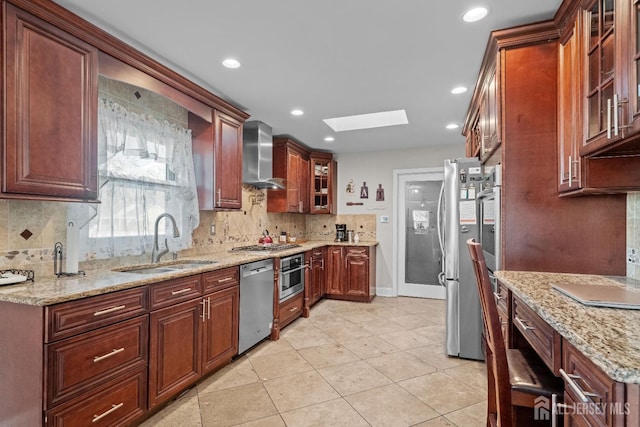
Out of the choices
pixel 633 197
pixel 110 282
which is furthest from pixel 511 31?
pixel 110 282

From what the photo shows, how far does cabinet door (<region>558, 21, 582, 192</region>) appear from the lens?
176cm

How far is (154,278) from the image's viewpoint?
2008 mm

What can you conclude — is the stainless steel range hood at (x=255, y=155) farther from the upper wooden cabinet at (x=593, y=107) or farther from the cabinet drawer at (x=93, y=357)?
the upper wooden cabinet at (x=593, y=107)

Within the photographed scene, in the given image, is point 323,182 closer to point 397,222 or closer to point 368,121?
point 397,222

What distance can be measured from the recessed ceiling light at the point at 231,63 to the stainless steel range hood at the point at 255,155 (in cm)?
141

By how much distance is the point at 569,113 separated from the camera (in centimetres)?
186

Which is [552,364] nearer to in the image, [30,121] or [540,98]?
[540,98]

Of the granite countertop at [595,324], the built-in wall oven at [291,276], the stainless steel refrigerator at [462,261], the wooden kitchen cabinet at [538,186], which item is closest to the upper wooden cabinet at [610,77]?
the wooden kitchen cabinet at [538,186]

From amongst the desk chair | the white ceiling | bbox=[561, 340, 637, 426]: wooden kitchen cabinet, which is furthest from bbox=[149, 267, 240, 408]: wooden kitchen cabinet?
bbox=[561, 340, 637, 426]: wooden kitchen cabinet

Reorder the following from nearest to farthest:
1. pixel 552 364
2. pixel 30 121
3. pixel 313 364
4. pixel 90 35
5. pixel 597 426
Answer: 1. pixel 597 426
2. pixel 552 364
3. pixel 30 121
4. pixel 90 35
5. pixel 313 364

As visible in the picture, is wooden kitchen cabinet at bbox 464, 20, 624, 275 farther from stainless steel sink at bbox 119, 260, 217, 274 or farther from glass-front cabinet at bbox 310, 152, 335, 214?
glass-front cabinet at bbox 310, 152, 335, 214

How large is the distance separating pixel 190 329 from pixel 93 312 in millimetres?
780

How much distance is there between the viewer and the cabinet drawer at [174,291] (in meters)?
2.04

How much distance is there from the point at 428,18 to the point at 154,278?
2268 mm
